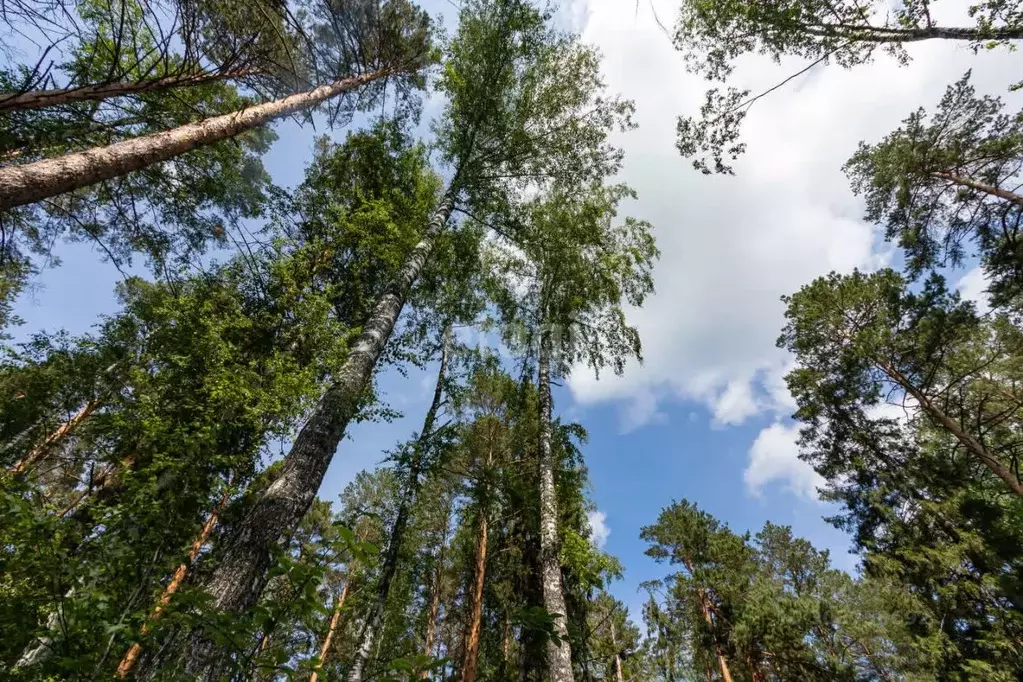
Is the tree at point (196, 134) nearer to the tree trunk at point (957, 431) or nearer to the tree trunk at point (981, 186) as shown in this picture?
the tree trunk at point (981, 186)

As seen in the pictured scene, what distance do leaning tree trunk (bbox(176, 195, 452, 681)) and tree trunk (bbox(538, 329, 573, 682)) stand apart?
Answer: 3.40 m

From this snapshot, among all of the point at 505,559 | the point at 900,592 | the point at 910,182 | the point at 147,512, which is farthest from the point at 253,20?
the point at 900,592

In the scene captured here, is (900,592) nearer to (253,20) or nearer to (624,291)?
(624,291)

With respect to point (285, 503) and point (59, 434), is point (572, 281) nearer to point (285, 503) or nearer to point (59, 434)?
point (285, 503)

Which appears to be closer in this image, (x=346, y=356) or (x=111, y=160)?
(x=111, y=160)

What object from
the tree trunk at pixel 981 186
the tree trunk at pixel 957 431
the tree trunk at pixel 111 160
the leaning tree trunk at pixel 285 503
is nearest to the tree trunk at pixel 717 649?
the tree trunk at pixel 957 431

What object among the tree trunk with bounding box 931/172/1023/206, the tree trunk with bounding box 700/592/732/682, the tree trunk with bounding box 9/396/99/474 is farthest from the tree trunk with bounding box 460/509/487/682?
the tree trunk with bounding box 931/172/1023/206

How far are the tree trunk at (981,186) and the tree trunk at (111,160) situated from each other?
44.1 ft

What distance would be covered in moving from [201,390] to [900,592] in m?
18.6

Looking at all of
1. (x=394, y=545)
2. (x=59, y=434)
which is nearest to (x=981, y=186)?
(x=394, y=545)

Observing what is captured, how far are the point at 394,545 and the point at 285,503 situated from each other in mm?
5479

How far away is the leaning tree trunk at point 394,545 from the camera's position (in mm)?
7090

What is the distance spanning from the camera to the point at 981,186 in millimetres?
8875

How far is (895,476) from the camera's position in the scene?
1483 cm
